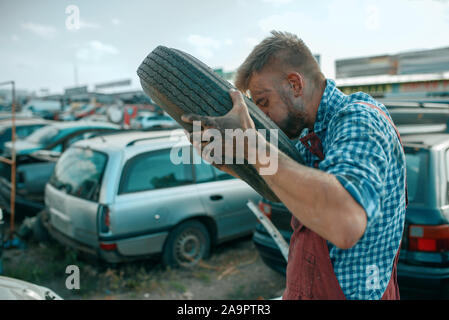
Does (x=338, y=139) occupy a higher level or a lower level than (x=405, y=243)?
higher

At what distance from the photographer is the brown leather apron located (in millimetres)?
1177

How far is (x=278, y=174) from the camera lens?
96 centimetres

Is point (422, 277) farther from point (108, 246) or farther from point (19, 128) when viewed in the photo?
point (19, 128)

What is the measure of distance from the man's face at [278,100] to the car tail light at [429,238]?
1.71m

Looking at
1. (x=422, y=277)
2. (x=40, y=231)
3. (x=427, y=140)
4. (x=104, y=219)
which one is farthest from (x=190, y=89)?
(x=40, y=231)

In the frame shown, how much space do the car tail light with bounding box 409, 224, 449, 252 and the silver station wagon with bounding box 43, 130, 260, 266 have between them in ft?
6.73

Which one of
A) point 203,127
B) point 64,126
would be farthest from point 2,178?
point 203,127

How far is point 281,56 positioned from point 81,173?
10.9 ft

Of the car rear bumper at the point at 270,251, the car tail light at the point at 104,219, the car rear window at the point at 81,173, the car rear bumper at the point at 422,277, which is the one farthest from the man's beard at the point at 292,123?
the car rear window at the point at 81,173

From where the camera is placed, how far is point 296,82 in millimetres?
1254

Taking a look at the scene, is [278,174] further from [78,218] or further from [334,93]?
[78,218]

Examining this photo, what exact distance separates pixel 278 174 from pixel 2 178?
592 cm

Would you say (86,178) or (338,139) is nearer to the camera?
(338,139)

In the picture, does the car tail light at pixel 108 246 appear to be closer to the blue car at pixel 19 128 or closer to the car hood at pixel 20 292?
the car hood at pixel 20 292
